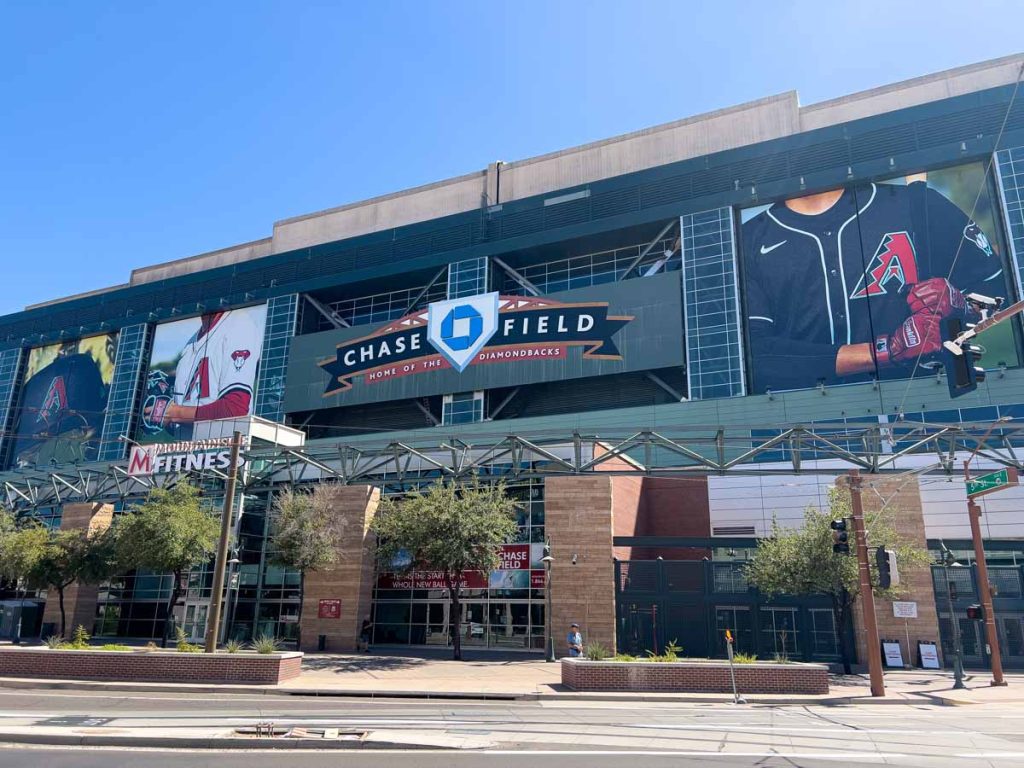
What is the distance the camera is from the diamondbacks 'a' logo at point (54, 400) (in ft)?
240

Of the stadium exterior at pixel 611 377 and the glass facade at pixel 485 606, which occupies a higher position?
the stadium exterior at pixel 611 377

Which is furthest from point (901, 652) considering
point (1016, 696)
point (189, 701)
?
point (189, 701)

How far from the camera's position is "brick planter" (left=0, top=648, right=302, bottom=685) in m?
21.2

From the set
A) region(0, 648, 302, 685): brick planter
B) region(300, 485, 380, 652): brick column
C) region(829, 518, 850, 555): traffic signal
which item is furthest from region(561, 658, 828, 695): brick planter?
region(300, 485, 380, 652): brick column

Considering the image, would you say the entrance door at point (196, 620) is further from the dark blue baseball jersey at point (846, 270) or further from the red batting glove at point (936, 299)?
the red batting glove at point (936, 299)

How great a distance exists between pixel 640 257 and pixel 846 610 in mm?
33226

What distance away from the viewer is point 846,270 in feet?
157

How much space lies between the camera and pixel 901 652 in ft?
98.3

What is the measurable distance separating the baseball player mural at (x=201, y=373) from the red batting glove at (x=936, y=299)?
49.9 meters

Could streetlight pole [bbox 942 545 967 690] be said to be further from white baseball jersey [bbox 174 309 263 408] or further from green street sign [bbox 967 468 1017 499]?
white baseball jersey [bbox 174 309 263 408]

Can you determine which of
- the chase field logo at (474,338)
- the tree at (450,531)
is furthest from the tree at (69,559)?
the chase field logo at (474,338)

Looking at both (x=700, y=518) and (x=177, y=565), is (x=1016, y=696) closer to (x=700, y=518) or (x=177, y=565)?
(x=700, y=518)

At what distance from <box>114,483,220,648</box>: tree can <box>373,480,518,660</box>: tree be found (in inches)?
357

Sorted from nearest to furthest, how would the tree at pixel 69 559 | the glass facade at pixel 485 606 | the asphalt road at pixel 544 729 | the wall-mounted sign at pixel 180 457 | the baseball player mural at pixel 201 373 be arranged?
the asphalt road at pixel 544 729 → the glass facade at pixel 485 606 → the tree at pixel 69 559 → the wall-mounted sign at pixel 180 457 → the baseball player mural at pixel 201 373
